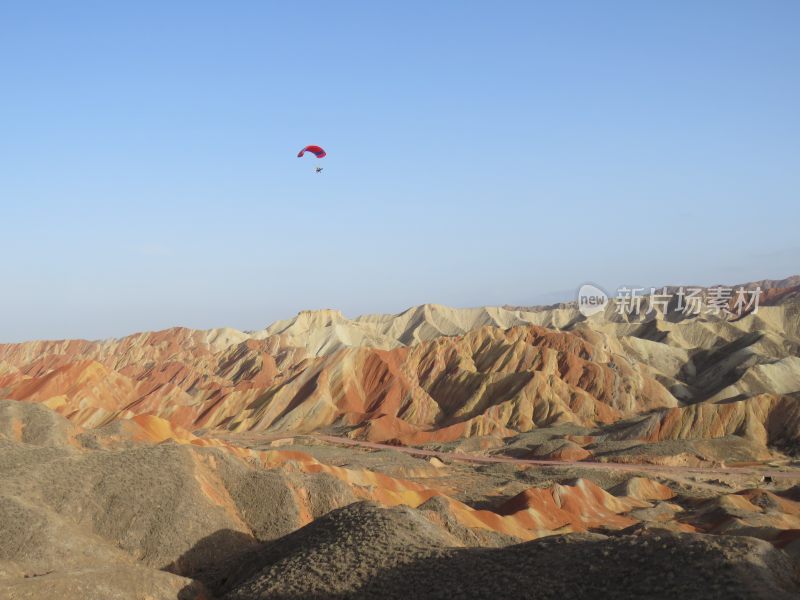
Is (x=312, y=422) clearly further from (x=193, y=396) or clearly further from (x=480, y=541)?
(x=480, y=541)

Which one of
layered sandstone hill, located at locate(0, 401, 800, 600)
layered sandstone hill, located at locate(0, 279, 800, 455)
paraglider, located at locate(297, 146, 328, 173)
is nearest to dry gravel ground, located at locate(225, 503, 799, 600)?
layered sandstone hill, located at locate(0, 401, 800, 600)

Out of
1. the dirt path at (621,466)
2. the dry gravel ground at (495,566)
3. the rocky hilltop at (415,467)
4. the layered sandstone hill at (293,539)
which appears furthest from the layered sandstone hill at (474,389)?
the dry gravel ground at (495,566)

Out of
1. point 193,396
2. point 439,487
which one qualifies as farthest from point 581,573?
point 193,396

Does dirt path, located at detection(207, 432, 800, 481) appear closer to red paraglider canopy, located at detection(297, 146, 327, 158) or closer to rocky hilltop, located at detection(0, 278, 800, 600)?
rocky hilltop, located at detection(0, 278, 800, 600)

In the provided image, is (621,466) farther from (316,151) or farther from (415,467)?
(316,151)

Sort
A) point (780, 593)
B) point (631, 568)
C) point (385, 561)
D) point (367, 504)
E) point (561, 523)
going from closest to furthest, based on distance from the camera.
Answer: point (780, 593)
point (631, 568)
point (385, 561)
point (367, 504)
point (561, 523)

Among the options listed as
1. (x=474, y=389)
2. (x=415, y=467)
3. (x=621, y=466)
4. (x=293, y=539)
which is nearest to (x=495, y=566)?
(x=293, y=539)
